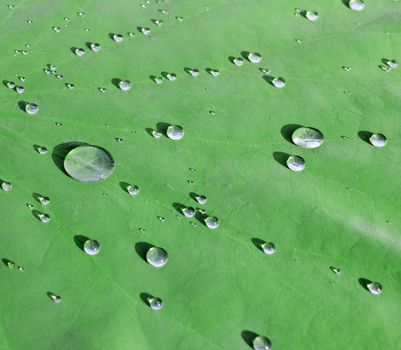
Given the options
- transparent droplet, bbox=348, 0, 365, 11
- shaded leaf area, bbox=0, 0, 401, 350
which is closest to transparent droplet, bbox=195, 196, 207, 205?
shaded leaf area, bbox=0, 0, 401, 350

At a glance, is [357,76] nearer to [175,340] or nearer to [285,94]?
[285,94]

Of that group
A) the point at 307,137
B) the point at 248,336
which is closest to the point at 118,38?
the point at 307,137

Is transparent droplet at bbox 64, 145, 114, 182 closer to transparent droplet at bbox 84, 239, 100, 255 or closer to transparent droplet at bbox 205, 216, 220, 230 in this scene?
transparent droplet at bbox 84, 239, 100, 255

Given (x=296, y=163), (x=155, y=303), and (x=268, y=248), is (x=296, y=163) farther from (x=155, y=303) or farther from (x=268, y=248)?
(x=155, y=303)

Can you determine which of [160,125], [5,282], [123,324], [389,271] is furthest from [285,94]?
[5,282]

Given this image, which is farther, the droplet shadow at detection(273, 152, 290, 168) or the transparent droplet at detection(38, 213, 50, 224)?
the droplet shadow at detection(273, 152, 290, 168)

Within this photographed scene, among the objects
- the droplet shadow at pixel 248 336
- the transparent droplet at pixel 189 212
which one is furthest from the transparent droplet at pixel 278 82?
the droplet shadow at pixel 248 336
